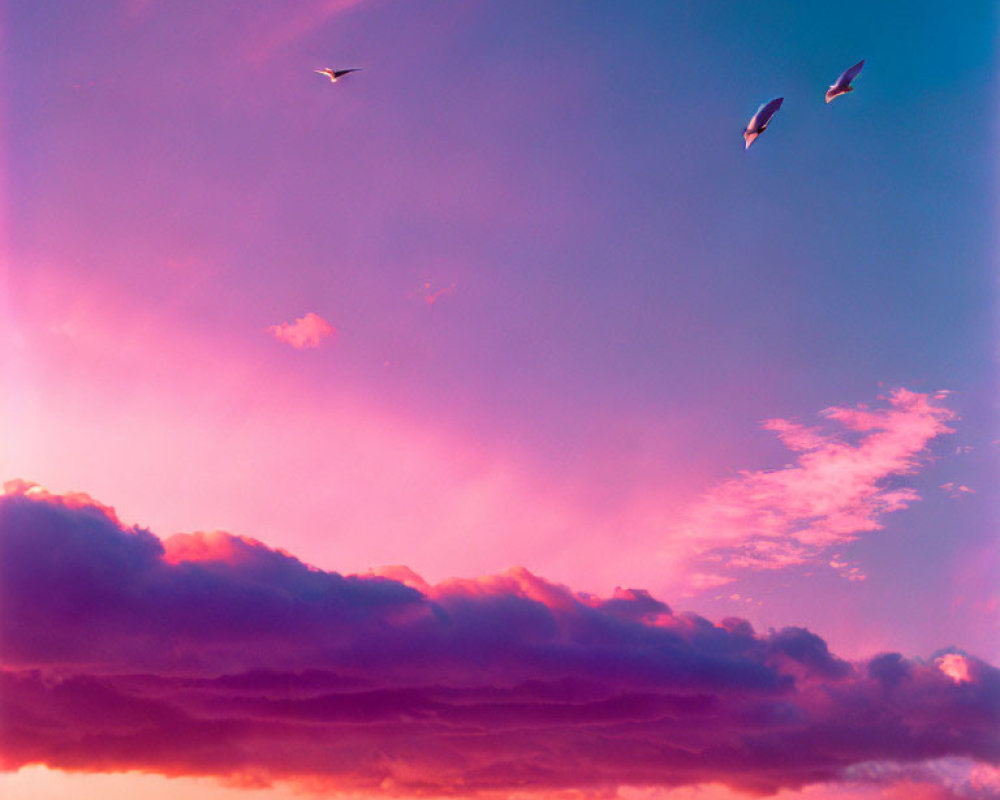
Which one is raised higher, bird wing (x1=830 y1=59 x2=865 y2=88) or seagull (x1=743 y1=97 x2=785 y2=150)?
bird wing (x1=830 y1=59 x2=865 y2=88)

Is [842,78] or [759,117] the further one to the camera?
[842,78]

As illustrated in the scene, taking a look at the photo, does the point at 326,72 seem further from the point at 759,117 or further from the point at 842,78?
the point at 842,78

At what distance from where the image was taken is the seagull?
176 ft

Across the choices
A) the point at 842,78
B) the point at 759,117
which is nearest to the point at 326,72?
the point at 759,117

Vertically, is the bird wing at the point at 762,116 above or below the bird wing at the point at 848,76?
below

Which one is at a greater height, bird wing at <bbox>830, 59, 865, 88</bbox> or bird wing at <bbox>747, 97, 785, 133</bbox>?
bird wing at <bbox>830, 59, 865, 88</bbox>

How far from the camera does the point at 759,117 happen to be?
2117 inches

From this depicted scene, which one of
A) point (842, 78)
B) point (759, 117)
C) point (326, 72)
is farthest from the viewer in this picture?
point (326, 72)

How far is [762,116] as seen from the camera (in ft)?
177

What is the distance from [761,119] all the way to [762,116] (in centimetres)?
18

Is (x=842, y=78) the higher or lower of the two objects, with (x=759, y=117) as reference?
higher

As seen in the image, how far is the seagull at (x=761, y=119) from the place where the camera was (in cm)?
5353

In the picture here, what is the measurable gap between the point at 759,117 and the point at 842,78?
8.13 m

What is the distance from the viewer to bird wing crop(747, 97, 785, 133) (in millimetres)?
53594
